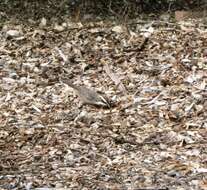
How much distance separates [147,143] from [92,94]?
4.02 feet

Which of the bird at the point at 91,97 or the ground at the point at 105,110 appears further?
the bird at the point at 91,97

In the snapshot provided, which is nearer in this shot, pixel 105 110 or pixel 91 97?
pixel 105 110

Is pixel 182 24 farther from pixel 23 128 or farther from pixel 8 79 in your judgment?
pixel 23 128

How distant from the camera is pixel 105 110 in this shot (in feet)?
21.4

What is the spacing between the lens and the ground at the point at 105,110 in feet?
17.1

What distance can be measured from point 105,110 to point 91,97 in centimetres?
27

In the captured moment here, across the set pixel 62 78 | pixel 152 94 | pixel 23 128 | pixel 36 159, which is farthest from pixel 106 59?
pixel 36 159

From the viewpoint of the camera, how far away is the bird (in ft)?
Answer: 21.6

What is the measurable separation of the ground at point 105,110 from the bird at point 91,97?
0.22 ft

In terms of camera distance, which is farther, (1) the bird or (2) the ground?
(1) the bird

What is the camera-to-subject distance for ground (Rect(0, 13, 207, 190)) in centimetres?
523

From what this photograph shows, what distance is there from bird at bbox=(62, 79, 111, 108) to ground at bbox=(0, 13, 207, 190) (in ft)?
0.22

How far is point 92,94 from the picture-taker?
6.76m

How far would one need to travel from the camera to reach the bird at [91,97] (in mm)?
6594
